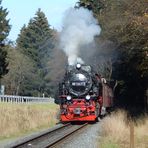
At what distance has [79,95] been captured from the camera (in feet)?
101

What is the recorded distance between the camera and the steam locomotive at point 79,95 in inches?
1200

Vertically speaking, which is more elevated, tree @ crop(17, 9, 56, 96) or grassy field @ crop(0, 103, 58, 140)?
tree @ crop(17, 9, 56, 96)

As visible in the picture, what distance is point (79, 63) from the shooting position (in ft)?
104

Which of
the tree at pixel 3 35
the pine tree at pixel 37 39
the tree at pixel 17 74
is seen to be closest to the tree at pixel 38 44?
the pine tree at pixel 37 39

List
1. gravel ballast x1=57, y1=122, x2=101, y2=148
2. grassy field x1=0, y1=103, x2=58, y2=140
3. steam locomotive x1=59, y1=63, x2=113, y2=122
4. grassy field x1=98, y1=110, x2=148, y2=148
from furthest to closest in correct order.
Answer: steam locomotive x1=59, y1=63, x2=113, y2=122 → grassy field x1=0, y1=103, x2=58, y2=140 → gravel ballast x1=57, y1=122, x2=101, y2=148 → grassy field x1=98, y1=110, x2=148, y2=148

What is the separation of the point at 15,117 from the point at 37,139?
730 cm

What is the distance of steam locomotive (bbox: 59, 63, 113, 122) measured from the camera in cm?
3048

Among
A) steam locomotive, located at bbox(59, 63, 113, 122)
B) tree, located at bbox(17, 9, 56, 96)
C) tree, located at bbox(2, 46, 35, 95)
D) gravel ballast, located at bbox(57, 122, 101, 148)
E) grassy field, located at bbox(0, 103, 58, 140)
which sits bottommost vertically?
gravel ballast, located at bbox(57, 122, 101, 148)

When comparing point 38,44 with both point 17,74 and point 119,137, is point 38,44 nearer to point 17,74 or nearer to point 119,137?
point 17,74

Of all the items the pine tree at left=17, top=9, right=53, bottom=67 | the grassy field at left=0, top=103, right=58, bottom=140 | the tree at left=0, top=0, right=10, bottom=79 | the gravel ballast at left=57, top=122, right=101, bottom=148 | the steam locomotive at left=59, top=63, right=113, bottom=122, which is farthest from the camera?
the pine tree at left=17, top=9, right=53, bottom=67

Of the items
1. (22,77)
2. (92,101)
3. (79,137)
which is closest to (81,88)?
(92,101)

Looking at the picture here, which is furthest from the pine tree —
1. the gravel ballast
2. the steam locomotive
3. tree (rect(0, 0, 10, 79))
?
the gravel ballast

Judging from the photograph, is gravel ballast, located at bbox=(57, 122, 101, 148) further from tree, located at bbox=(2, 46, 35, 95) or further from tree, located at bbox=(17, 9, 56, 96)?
tree, located at bbox=(17, 9, 56, 96)

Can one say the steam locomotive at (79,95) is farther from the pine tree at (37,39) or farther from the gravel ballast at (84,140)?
the pine tree at (37,39)
